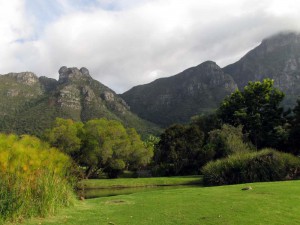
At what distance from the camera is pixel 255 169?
29.0 metres

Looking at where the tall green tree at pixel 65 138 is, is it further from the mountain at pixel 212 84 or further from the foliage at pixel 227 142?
the mountain at pixel 212 84

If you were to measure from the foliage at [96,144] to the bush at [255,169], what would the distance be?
2206 centimetres

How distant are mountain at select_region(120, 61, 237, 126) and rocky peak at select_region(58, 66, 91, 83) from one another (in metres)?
33.2

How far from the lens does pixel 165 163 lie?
57.5m

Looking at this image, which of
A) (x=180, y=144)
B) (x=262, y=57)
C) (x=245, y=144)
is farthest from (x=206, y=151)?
(x=262, y=57)

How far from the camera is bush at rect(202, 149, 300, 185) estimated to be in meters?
28.7

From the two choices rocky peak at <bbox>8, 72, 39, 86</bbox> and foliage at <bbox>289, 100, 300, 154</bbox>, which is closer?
foliage at <bbox>289, 100, 300, 154</bbox>

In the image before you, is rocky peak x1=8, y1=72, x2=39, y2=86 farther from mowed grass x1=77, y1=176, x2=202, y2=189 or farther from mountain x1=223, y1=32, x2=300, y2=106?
mowed grass x1=77, y1=176, x2=202, y2=189

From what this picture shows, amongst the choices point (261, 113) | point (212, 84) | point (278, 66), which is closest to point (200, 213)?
point (261, 113)

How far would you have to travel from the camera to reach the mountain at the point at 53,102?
107 meters

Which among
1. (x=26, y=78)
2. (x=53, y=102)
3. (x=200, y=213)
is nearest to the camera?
(x=200, y=213)

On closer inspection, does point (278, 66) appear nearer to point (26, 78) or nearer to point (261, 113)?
point (26, 78)

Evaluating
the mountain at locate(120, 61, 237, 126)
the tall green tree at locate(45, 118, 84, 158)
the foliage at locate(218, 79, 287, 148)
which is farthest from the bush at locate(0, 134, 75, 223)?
the mountain at locate(120, 61, 237, 126)

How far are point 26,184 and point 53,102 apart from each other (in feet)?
383
